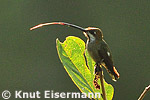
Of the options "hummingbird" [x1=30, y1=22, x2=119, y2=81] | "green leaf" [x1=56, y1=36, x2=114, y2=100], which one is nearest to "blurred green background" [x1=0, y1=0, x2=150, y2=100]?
"green leaf" [x1=56, y1=36, x2=114, y2=100]

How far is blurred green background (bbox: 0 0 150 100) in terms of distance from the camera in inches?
274

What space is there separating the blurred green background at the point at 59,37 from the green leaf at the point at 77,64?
219 inches

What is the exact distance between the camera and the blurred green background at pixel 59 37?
6.95 metres

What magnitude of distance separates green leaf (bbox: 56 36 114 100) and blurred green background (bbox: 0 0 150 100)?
5569mm

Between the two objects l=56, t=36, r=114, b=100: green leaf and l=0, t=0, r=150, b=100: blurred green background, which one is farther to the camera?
l=0, t=0, r=150, b=100: blurred green background

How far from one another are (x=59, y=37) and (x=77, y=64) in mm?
6700

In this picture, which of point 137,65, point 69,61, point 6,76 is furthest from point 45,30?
point 69,61

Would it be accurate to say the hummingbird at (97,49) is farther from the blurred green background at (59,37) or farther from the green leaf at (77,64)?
the blurred green background at (59,37)

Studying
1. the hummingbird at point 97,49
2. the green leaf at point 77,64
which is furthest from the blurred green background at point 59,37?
the hummingbird at point 97,49

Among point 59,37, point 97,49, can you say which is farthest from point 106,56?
point 59,37

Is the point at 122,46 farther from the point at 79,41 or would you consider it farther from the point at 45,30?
the point at 79,41

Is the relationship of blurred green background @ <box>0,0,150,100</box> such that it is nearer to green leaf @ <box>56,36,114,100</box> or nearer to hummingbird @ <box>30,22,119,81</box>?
green leaf @ <box>56,36,114,100</box>

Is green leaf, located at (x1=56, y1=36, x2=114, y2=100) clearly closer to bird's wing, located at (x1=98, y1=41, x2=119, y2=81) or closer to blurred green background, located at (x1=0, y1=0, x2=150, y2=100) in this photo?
bird's wing, located at (x1=98, y1=41, x2=119, y2=81)

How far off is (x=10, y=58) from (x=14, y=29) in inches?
25.2
